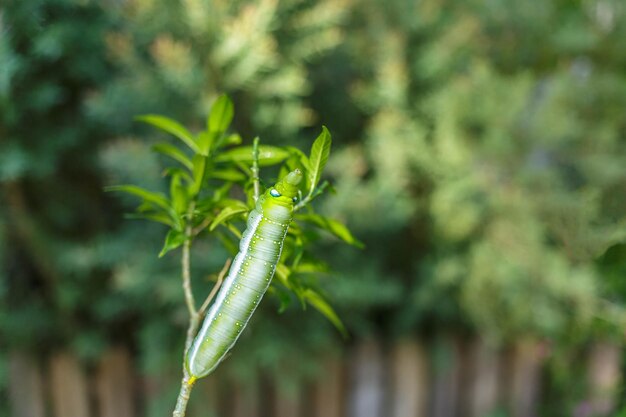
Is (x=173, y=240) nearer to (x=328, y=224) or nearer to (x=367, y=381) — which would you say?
(x=328, y=224)

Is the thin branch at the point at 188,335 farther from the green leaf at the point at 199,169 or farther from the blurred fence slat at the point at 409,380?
the blurred fence slat at the point at 409,380

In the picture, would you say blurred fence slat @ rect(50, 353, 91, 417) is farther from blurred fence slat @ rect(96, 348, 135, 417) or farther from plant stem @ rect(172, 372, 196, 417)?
plant stem @ rect(172, 372, 196, 417)

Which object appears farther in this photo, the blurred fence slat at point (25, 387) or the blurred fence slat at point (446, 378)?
the blurred fence slat at point (446, 378)

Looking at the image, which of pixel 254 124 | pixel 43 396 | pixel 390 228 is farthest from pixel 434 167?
pixel 43 396

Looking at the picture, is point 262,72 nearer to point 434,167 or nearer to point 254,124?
point 254,124

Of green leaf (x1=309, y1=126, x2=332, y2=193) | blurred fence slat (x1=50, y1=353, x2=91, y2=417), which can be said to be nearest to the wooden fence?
blurred fence slat (x1=50, y1=353, x2=91, y2=417)

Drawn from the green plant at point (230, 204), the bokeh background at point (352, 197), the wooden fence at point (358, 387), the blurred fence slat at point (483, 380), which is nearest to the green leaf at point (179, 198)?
the green plant at point (230, 204)

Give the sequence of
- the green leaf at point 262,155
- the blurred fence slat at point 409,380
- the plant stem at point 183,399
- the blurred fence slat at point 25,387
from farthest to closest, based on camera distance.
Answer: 1. the blurred fence slat at point 409,380
2. the blurred fence slat at point 25,387
3. the green leaf at point 262,155
4. the plant stem at point 183,399
